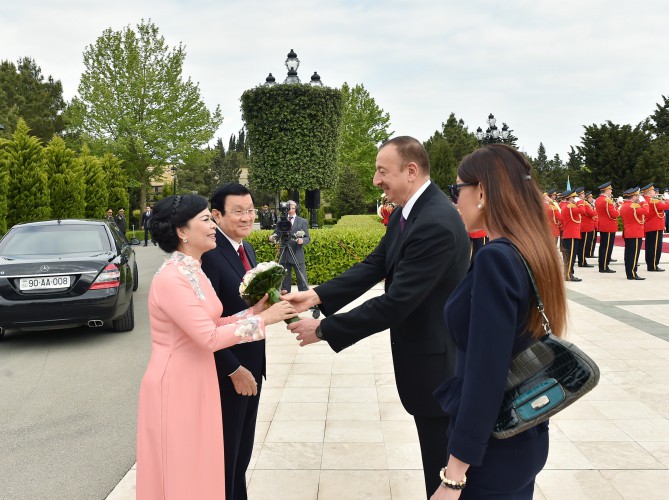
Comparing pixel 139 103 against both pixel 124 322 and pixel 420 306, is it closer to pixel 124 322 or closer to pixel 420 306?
pixel 124 322

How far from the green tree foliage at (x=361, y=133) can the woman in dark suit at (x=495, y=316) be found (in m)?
42.6

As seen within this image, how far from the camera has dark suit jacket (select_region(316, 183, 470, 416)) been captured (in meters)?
2.49

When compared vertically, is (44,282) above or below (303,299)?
below

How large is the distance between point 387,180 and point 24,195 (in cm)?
2216

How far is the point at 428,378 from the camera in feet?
8.34

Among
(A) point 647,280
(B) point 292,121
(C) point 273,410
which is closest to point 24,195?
(B) point 292,121

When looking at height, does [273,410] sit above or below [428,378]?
below

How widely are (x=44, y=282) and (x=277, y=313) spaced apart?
5761 millimetres

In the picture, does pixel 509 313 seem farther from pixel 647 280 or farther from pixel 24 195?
pixel 24 195

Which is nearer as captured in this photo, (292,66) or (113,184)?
(292,66)

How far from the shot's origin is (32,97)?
55.8 m

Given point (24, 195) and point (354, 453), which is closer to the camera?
point (354, 453)

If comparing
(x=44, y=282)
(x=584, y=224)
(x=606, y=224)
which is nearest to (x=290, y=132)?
(x=584, y=224)

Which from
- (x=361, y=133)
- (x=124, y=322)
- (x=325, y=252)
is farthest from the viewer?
(x=361, y=133)
